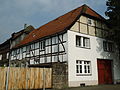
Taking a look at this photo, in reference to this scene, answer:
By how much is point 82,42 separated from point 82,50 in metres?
1.02

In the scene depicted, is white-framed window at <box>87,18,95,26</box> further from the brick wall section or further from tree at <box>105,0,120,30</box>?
the brick wall section

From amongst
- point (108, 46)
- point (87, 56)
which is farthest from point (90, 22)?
point (108, 46)

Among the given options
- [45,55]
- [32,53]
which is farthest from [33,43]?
[45,55]

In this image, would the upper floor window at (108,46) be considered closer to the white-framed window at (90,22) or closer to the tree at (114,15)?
the tree at (114,15)

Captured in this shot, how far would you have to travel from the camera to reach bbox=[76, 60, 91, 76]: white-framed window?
16844mm

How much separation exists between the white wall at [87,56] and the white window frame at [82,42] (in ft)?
1.28

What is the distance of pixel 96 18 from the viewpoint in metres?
20.0

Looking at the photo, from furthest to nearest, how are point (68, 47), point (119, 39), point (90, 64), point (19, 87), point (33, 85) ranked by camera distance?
1. point (119, 39)
2. point (90, 64)
3. point (68, 47)
4. point (33, 85)
5. point (19, 87)

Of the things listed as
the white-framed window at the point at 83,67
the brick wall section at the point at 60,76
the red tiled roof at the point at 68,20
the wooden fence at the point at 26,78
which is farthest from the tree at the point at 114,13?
the wooden fence at the point at 26,78

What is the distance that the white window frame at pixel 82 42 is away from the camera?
18.0m

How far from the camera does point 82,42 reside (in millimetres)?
18031

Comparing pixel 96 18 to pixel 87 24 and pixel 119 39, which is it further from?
pixel 119 39

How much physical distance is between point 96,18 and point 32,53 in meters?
10.2

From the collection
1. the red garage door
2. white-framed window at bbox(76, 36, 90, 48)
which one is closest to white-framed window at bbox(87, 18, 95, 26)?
white-framed window at bbox(76, 36, 90, 48)
